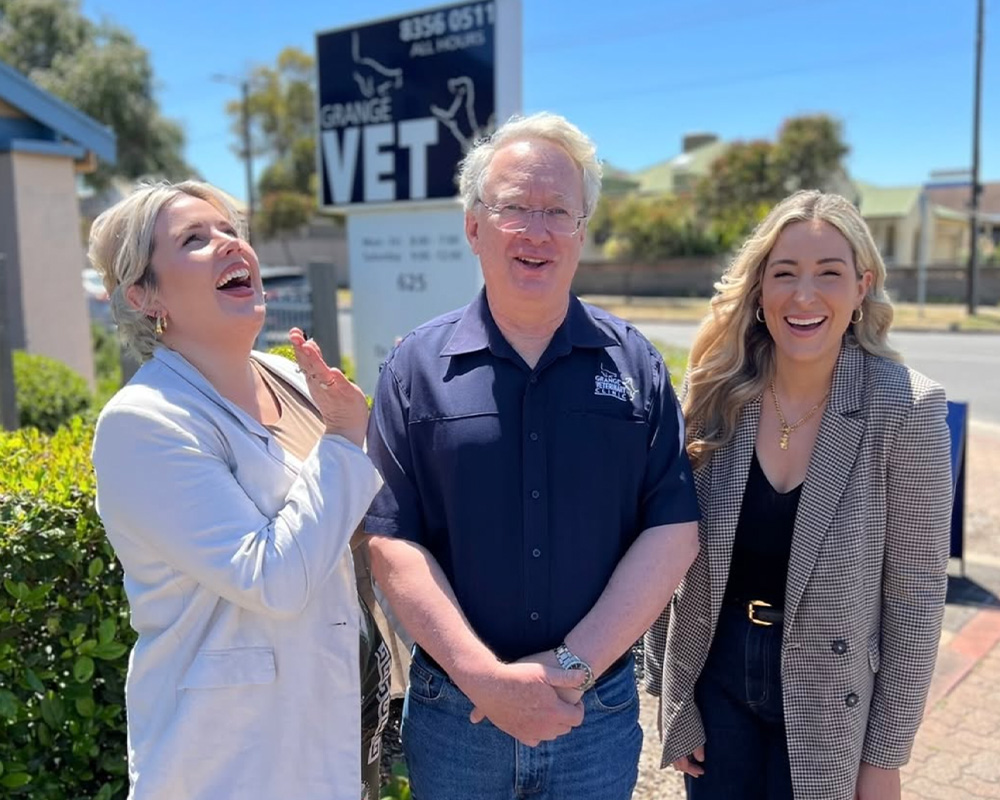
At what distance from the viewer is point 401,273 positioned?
287 inches

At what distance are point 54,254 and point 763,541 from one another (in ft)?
30.8

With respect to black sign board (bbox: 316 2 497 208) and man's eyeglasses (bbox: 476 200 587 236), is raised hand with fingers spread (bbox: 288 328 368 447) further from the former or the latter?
black sign board (bbox: 316 2 497 208)

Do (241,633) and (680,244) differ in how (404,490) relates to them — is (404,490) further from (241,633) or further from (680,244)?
(680,244)

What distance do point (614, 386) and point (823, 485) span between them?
1.88 feet

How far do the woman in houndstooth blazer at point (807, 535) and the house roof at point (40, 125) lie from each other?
886 cm

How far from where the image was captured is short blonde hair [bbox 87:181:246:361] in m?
1.75

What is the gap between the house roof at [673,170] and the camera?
4856 cm

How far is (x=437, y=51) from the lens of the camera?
21.9 feet

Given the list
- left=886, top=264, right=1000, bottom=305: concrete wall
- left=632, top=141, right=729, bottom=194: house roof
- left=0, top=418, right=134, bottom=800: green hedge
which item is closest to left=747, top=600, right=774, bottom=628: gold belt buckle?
left=0, top=418, right=134, bottom=800: green hedge

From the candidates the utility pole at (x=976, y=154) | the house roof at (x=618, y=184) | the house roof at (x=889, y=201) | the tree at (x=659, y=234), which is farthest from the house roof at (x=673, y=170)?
the utility pole at (x=976, y=154)

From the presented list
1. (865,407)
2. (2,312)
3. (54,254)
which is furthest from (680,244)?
(865,407)

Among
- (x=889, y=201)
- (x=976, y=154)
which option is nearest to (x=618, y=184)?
(x=889, y=201)

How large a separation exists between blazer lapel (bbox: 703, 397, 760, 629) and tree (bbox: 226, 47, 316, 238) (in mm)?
42078

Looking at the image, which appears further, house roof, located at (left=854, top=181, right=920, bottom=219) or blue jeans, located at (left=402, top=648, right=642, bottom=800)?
house roof, located at (left=854, top=181, right=920, bottom=219)
